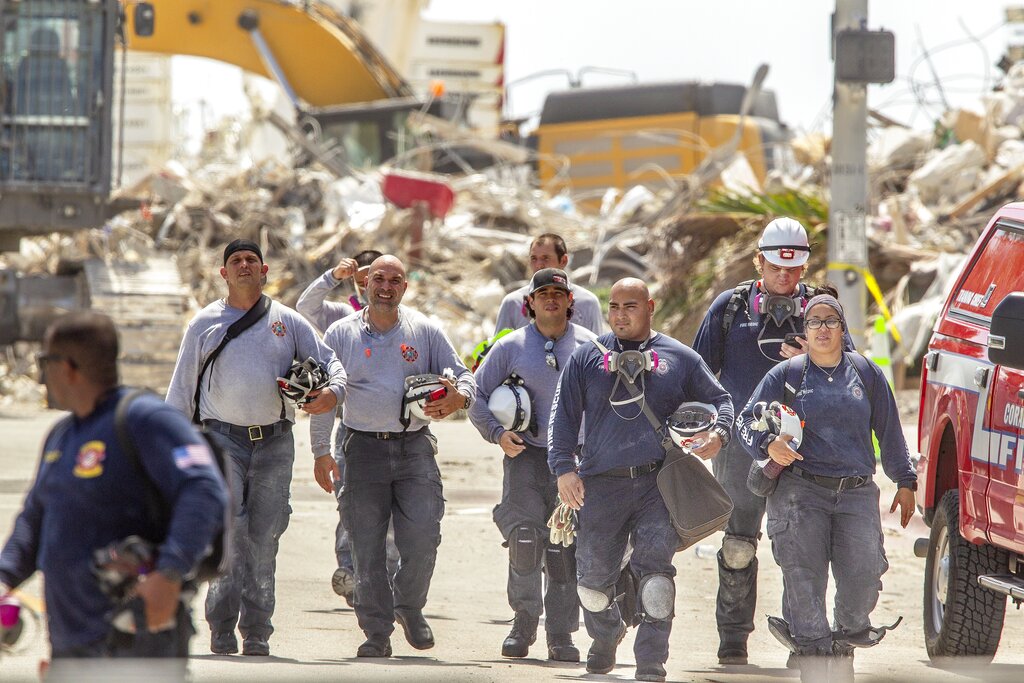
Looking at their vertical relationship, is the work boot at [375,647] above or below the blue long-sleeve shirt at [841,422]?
below

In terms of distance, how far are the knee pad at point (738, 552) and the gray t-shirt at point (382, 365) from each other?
1.43m

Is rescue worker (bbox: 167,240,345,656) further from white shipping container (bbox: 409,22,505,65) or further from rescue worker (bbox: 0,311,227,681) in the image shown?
white shipping container (bbox: 409,22,505,65)

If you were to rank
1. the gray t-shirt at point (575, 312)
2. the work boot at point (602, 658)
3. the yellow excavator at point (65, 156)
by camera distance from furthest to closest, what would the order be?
1. the yellow excavator at point (65, 156)
2. the gray t-shirt at point (575, 312)
3. the work boot at point (602, 658)

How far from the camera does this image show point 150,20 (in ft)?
55.4

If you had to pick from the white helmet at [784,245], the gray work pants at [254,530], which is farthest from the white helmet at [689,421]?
the gray work pants at [254,530]

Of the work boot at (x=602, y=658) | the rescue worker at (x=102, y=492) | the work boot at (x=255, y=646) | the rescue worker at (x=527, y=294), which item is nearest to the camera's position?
the rescue worker at (x=102, y=492)

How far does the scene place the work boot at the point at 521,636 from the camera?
7.95 metres

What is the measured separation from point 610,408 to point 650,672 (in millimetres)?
1129

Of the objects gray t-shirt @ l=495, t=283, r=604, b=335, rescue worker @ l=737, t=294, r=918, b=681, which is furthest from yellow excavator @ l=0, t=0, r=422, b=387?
rescue worker @ l=737, t=294, r=918, b=681

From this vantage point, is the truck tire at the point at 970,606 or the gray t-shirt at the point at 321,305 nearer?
the truck tire at the point at 970,606

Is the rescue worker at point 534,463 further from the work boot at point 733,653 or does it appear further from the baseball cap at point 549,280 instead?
the work boot at point 733,653

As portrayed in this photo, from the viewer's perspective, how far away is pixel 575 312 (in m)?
8.84

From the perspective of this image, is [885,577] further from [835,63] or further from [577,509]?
[577,509]

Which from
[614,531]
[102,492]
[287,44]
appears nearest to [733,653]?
[614,531]
